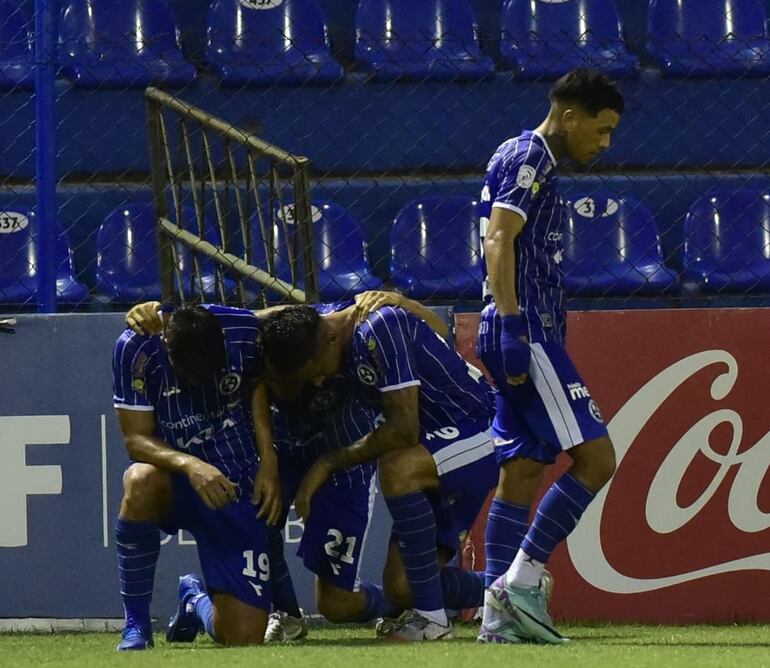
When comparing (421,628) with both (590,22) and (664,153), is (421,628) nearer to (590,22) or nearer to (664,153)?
(664,153)

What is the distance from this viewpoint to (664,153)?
8266mm

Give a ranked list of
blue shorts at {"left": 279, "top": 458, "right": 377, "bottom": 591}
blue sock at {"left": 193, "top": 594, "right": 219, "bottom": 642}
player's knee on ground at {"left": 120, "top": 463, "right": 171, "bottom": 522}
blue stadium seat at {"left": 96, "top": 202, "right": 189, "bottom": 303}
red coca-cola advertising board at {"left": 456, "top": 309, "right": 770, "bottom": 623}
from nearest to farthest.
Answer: player's knee on ground at {"left": 120, "top": 463, "right": 171, "bottom": 522} < blue sock at {"left": 193, "top": 594, "right": 219, "bottom": 642} < blue shorts at {"left": 279, "top": 458, "right": 377, "bottom": 591} < red coca-cola advertising board at {"left": 456, "top": 309, "right": 770, "bottom": 623} < blue stadium seat at {"left": 96, "top": 202, "right": 189, "bottom": 303}

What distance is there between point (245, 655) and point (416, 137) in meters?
Answer: 4.58

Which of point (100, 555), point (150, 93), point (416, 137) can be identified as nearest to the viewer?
point (100, 555)

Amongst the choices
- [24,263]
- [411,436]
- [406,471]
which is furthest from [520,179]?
[24,263]

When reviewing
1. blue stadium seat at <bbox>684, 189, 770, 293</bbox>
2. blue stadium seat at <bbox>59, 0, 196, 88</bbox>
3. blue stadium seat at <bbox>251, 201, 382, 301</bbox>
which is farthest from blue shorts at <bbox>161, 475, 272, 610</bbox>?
blue stadium seat at <bbox>59, 0, 196, 88</bbox>

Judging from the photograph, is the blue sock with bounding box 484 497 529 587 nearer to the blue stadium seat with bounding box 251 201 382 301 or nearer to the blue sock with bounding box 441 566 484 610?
the blue sock with bounding box 441 566 484 610

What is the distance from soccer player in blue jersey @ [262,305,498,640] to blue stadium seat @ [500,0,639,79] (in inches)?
132

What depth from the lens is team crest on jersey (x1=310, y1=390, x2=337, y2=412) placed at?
5.03m

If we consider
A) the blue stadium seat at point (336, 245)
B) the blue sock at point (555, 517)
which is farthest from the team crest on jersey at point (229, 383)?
the blue stadium seat at point (336, 245)

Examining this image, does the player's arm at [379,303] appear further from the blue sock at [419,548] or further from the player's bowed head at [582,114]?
the player's bowed head at [582,114]

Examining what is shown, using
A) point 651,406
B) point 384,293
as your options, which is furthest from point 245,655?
point 651,406

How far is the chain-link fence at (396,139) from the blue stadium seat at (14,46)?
16 mm

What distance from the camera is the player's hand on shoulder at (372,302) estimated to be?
4883 mm
